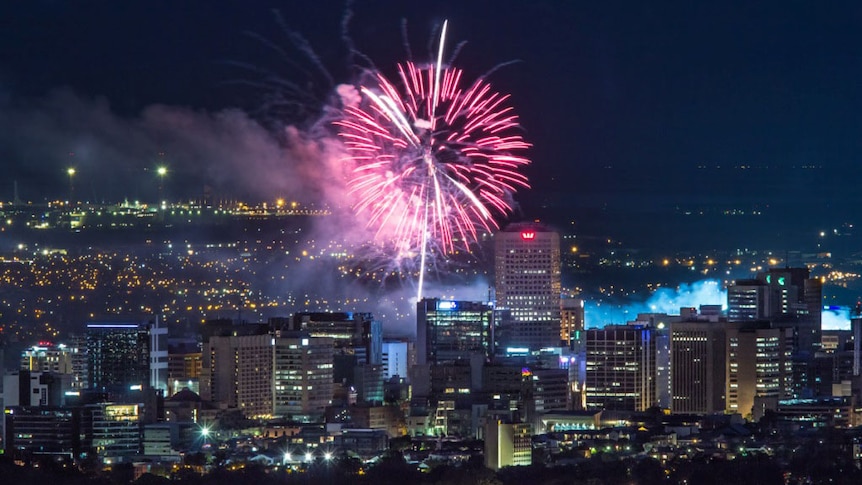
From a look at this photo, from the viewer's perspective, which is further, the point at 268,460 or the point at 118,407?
the point at 118,407

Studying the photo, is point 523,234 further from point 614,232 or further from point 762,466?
point 762,466

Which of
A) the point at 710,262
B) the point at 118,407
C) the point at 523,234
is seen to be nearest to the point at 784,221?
the point at 710,262

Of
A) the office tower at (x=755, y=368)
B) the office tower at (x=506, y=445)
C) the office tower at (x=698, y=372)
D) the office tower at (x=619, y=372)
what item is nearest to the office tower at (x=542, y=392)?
the office tower at (x=619, y=372)

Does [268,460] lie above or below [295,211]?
below

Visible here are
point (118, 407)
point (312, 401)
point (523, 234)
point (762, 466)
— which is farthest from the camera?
point (523, 234)

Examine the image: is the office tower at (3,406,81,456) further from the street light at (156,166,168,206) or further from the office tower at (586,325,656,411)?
the office tower at (586,325,656,411)

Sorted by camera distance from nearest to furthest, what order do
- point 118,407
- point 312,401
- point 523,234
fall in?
point 118,407
point 312,401
point 523,234

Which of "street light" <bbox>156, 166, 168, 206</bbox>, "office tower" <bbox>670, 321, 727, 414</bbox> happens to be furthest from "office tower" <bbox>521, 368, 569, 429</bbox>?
"street light" <bbox>156, 166, 168, 206</bbox>

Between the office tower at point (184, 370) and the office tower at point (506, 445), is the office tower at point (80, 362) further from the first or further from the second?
the office tower at point (506, 445)
